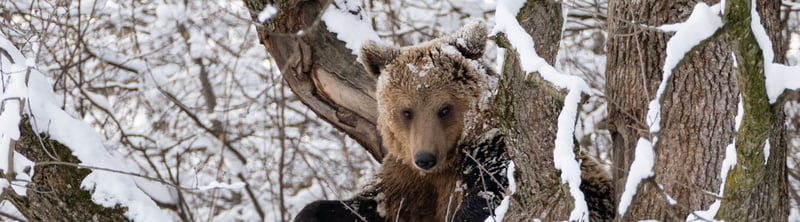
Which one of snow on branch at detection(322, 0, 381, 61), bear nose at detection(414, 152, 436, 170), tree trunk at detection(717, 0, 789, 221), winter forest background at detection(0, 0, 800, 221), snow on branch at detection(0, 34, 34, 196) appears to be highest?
winter forest background at detection(0, 0, 800, 221)

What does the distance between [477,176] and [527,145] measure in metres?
1.07

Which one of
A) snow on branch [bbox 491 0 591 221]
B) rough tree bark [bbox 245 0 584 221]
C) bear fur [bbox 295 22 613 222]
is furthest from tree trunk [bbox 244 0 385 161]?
snow on branch [bbox 491 0 591 221]

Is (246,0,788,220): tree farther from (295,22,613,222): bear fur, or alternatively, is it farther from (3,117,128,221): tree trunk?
(3,117,128,221): tree trunk

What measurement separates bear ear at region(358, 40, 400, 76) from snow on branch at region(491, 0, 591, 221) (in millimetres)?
1906

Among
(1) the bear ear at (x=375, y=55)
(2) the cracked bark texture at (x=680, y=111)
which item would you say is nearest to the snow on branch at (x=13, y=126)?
(1) the bear ear at (x=375, y=55)

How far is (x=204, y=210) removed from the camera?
35.5ft

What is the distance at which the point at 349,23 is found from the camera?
5.14 meters

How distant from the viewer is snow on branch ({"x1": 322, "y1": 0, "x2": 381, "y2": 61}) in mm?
5023

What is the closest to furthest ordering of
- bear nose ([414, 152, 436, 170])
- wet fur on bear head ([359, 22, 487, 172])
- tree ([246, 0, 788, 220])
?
tree ([246, 0, 788, 220]), bear nose ([414, 152, 436, 170]), wet fur on bear head ([359, 22, 487, 172])

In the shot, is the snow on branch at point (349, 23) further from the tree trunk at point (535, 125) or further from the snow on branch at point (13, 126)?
the snow on branch at point (13, 126)

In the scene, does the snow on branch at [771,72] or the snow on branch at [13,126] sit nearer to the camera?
the snow on branch at [771,72]

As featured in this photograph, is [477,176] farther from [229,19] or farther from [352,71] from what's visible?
[229,19]

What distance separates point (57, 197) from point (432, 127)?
5.94 feet

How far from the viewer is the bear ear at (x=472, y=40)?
4555 millimetres
